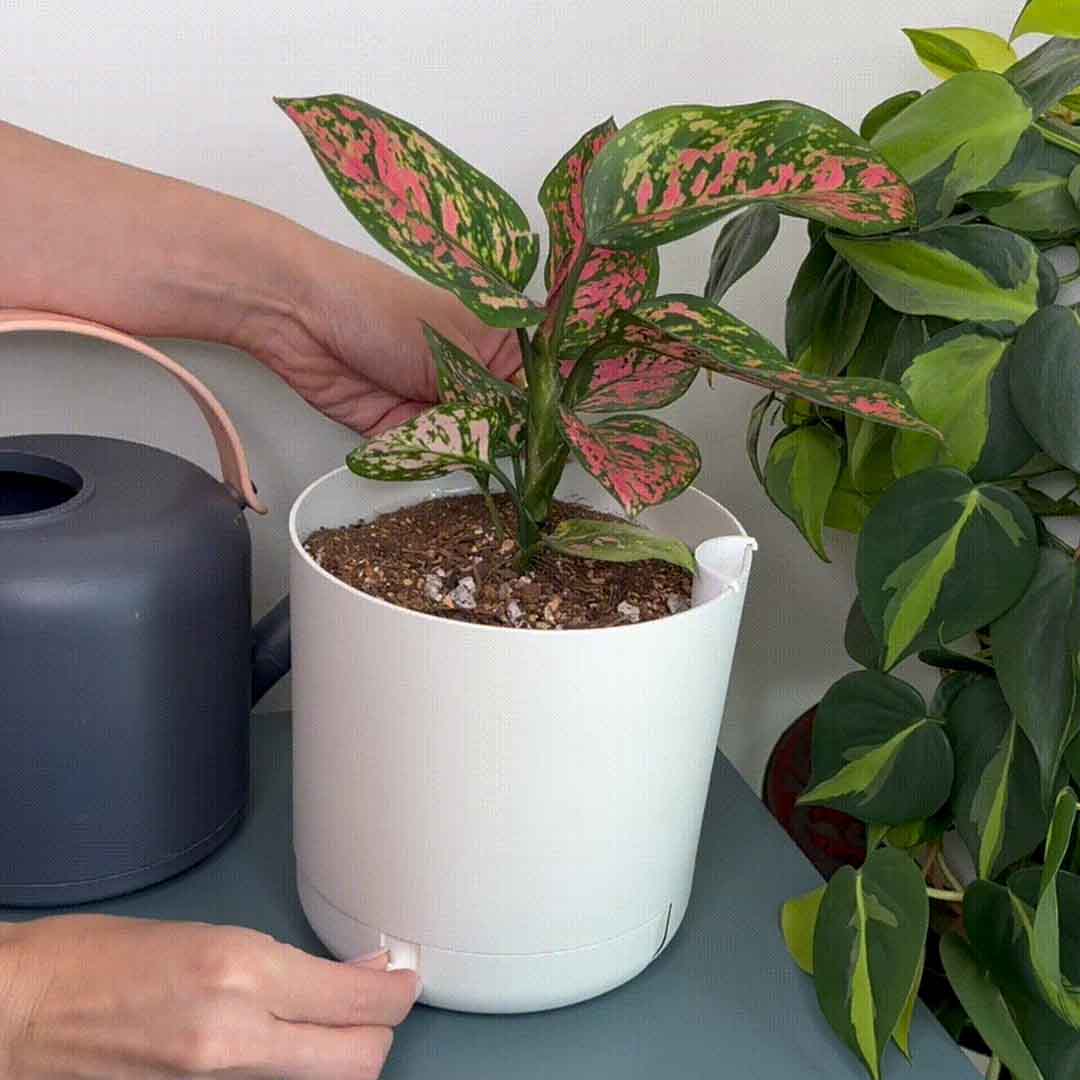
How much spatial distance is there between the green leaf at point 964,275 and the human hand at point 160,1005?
1.45 feet

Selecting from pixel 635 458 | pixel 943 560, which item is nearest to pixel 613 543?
→ pixel 635 458

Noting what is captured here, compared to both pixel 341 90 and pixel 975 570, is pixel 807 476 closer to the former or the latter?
pixel 975 570

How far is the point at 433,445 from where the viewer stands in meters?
0.66

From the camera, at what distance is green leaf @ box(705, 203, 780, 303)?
31.4 inches

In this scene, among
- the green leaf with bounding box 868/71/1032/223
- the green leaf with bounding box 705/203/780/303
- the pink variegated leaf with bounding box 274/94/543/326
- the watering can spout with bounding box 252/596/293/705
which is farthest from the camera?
the watering can spout with bounding box 252/596/293/705

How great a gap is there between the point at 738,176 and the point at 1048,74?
223 mm

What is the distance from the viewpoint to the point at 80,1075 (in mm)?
650

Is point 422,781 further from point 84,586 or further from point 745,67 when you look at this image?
point 745,67

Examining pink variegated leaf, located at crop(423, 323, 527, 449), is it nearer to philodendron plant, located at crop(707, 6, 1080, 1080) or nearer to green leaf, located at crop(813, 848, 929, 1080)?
philodendron plant, located at crop(707, 6, 1080, 1080)

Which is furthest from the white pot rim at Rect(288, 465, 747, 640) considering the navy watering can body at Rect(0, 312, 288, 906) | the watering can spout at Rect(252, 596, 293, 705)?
the watering can spout at Rect(252, 596, 293, 705)

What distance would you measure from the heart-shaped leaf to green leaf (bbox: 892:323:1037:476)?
76mm

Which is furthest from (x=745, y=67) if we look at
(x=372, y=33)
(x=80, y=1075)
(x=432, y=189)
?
(x=80, y=1075)

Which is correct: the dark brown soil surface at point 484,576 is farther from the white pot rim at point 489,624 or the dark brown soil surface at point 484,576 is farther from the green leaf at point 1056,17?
the green leaf at point 1056,17

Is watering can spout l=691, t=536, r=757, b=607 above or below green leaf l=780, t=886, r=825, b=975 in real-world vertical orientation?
above
